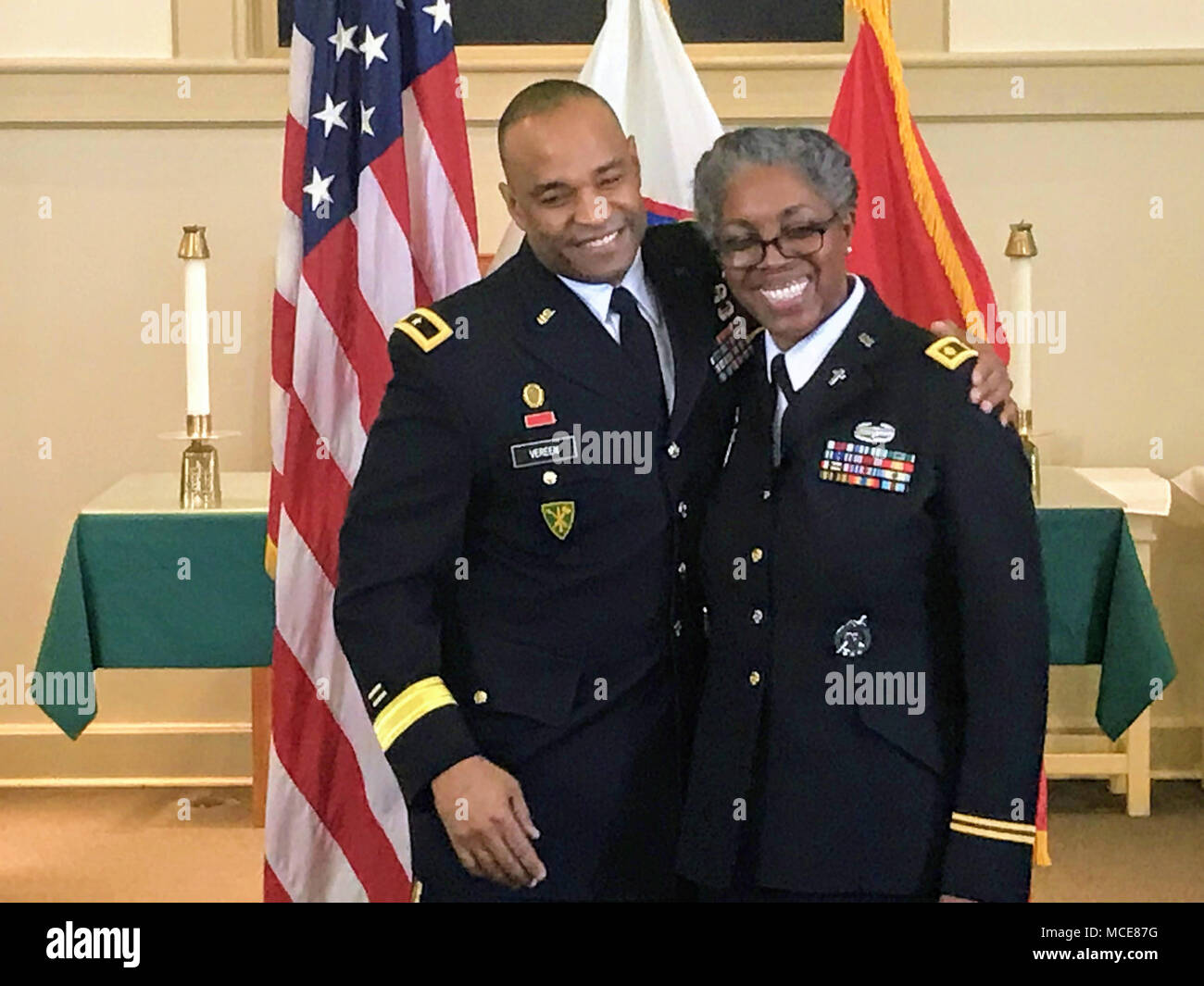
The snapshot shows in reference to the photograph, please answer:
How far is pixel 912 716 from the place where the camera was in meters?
1.66

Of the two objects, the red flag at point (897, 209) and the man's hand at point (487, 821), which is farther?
the red flag at point (897, 209)

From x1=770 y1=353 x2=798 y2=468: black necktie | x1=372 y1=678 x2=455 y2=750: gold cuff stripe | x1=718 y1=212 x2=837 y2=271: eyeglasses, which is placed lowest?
x1=372 y1=678 x2=455 y2=750: gold cuff stripe

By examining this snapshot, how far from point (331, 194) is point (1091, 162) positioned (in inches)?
84.1

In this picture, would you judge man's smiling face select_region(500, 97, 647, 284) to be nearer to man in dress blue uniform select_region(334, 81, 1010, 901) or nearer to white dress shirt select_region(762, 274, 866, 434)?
man in dress blue uniform select_region(334, 81, 1010, 901)

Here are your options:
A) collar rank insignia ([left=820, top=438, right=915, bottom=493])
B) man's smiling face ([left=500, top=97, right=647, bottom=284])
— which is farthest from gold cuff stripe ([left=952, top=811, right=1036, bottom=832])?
man's smiling face ([left=500, top=97, right=647, bottom=284])

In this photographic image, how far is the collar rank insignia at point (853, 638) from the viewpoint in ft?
5.38

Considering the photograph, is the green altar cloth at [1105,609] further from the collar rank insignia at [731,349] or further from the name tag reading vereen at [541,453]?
the name tag reading vereen at [541,453]

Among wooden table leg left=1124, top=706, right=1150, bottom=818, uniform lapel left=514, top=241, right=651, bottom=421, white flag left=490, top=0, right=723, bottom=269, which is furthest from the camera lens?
wooden table leg left=1124, top=706, right=1150, bottom=818

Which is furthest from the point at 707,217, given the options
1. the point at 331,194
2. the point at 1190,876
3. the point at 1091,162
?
the point at 1091,162

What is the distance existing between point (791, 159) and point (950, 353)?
25 cm

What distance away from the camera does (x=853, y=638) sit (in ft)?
5.39

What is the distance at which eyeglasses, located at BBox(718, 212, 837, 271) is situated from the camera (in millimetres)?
1657

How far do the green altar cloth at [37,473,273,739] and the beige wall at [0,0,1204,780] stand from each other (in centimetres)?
120

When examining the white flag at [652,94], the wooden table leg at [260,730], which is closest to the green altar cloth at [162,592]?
the white flag at [652,94]
